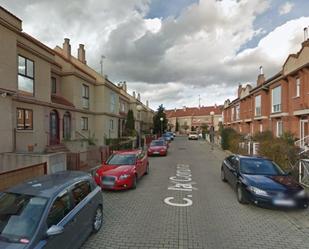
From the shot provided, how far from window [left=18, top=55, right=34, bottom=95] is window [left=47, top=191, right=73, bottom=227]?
413 inches

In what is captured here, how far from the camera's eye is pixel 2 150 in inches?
424

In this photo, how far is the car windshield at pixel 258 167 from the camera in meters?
7.92

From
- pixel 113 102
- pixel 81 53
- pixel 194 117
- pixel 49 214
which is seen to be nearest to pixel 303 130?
pixel 49 214

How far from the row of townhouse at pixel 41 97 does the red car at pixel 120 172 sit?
5297 mm

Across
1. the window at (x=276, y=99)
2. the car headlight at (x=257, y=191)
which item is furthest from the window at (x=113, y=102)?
the car headlight at (x=257, y=191)

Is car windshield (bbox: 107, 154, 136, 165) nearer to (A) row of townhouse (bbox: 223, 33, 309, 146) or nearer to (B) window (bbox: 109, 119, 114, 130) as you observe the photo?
(A) row of townhouse (bbox: 223, 33, 309, 146)

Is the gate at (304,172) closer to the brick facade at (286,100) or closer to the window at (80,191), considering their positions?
the brick facade at (286,100)

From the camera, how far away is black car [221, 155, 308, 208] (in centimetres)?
642

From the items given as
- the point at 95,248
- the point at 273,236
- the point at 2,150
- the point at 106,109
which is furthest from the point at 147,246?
the point at 106,109

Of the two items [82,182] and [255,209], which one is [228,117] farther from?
[82,182]

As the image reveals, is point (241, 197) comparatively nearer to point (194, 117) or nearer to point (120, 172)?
point (120, 172)

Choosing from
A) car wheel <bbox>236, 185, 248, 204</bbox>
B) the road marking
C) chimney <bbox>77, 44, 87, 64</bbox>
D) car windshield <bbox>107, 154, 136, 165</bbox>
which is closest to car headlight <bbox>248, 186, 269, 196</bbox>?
car wheel <bbox>236, 185, 248, 204</bbox>

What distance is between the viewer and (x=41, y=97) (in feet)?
46.1

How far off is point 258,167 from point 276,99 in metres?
14.8
